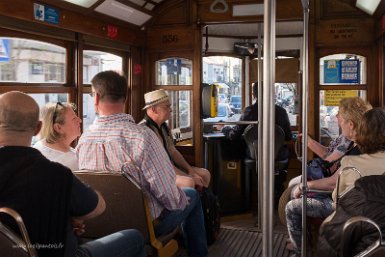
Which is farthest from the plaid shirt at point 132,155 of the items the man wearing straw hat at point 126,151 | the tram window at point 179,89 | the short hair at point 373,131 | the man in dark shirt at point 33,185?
the tram window at point 179,89

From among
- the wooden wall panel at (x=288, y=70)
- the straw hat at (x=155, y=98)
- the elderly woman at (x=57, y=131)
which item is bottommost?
the elderly woman at (x=57, y=131)

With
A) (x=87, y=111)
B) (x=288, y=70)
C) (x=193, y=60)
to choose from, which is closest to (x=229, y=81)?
(x=288, y=70)

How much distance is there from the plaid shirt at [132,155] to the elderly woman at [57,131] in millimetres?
205

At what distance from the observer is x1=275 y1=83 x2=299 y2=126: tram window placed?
6.15 m

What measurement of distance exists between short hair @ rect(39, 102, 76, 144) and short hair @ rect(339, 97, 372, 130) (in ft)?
6.32

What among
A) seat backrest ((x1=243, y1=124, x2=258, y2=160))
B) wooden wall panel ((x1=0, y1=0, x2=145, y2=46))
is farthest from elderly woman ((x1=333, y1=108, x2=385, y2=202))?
wooden wall panel ((x1=0, y1=0, x2=145, y2=46))

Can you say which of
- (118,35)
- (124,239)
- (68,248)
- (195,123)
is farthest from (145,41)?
(68,248)

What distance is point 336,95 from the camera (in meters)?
4.55

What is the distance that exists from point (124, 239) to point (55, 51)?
190 cm

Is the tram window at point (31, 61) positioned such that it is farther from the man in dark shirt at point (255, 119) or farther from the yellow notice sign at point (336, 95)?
the yellow notice sign at point (336, 95)

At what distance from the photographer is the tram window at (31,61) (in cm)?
300

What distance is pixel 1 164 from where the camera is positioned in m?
1.64

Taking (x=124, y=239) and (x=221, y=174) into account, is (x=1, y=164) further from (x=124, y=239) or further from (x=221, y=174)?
(x=221, y=174)

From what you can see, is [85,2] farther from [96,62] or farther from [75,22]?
[96,62]
